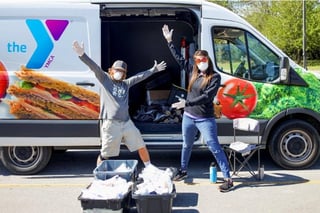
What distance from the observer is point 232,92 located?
6645 mm

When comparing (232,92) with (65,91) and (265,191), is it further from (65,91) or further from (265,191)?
(65,91)

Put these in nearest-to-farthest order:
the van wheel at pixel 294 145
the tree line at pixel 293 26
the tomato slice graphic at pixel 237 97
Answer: the tomato slice graphic at pixel 237 97 → the van wheel at pixel 294 145 → the tree line at pixel 293 26

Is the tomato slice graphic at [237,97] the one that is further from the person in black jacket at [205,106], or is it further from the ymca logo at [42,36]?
the ymca logo at [42,36]

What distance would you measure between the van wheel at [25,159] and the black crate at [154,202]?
229cm

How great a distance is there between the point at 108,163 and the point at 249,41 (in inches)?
109

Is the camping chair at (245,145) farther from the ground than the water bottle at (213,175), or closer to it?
farther from the ground

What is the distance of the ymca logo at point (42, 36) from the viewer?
6395 mm

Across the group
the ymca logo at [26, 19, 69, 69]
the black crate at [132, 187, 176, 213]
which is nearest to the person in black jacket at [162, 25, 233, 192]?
the black crate at [132, 187, 176, 213]

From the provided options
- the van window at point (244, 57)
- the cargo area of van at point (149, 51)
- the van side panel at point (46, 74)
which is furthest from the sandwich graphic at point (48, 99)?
the van window at point (244, 57)

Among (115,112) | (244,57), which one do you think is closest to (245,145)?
(244,57)

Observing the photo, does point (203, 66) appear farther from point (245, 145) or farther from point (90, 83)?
point (90, 83)

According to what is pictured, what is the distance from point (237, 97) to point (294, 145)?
1.15m

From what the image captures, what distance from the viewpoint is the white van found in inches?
252

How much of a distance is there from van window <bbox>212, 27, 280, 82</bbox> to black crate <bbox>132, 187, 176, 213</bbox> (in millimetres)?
2485
